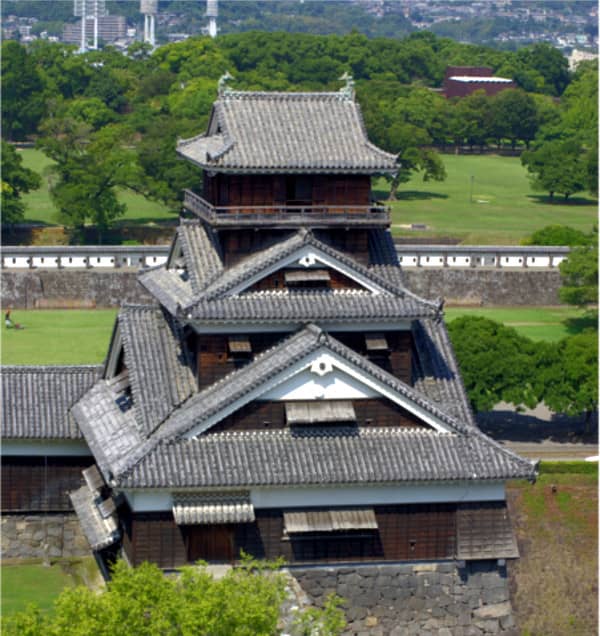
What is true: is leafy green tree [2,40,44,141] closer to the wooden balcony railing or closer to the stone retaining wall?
the stone retaining wall

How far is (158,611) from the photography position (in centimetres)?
2348

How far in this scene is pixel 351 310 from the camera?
29000 mm

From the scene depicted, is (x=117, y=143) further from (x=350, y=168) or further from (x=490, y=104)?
(x=350, y=168)

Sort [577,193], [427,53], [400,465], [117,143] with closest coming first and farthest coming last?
[400,465] < [117,143] < [577,193] < [427,53]

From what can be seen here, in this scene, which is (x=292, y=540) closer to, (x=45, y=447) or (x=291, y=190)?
(x=291, y=190)

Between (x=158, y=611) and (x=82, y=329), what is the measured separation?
38.1 metres

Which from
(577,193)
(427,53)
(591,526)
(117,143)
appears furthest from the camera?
(427,53)

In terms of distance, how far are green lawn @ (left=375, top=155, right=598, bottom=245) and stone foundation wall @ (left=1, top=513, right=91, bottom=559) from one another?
5048 cm

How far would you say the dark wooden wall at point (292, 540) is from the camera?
90.9 feet

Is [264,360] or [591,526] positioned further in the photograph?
[591,526]

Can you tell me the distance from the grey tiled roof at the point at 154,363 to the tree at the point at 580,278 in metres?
34.7

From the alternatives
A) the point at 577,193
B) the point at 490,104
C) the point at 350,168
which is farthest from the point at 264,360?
the point at 490,104

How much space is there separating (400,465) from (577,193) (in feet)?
259

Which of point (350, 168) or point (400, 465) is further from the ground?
point (350, 168)
